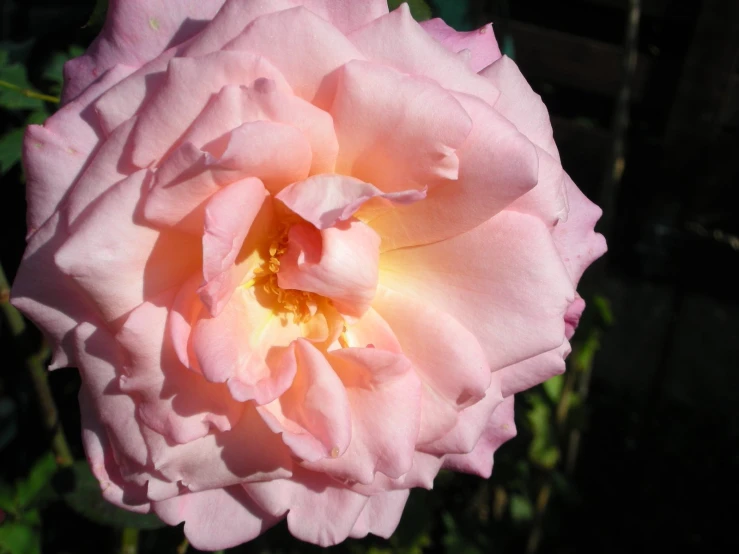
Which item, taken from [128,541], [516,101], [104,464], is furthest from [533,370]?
[128,541]

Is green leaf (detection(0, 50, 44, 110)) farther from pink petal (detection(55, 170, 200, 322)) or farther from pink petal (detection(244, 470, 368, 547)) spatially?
pink petal (detection(244, 470, 368, 547))

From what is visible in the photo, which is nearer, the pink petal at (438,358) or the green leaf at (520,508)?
the pink petal at (438,358)

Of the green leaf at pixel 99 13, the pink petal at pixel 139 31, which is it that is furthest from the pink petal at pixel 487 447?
the green leaf at pixel 99 13

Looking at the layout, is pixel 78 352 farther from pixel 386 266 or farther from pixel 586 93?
pixel 586 93

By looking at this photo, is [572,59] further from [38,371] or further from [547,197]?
[38,371]

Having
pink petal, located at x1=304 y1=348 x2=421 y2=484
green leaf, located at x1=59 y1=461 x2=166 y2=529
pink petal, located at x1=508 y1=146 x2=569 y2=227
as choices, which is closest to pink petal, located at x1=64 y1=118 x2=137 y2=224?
pink petal, located at x1=304 y1=348 x2=421 y2=484

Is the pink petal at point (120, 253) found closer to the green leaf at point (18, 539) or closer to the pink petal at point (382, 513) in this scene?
the pink petal at point (382, 513)
